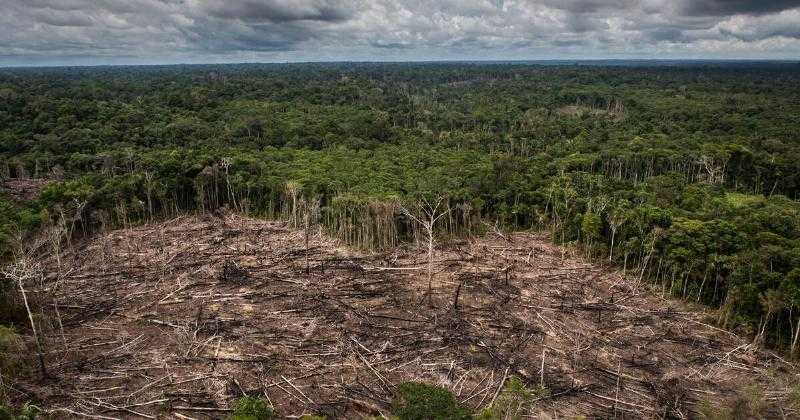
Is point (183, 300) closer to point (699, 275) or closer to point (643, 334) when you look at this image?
point (643, 334)

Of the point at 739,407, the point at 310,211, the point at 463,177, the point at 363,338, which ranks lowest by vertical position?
the point at 739,407

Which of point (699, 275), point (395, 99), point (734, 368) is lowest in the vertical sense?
point (734, 368)

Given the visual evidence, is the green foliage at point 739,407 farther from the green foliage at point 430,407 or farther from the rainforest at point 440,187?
the green foliage at point 430,407

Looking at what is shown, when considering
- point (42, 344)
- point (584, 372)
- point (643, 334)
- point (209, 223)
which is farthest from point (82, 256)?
point (643, 334)

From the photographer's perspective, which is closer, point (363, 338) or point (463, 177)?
point (363, 338)

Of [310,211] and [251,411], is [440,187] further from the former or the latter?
[251,411]

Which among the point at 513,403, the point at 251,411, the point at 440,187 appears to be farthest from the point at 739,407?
the point at 440,187
